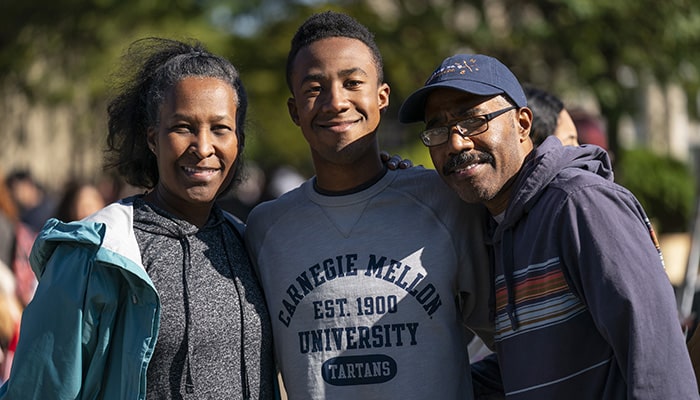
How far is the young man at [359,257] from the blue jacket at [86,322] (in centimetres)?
57

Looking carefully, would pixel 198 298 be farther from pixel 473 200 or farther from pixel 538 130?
pixel 538 130

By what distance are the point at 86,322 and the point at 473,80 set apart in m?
1.55

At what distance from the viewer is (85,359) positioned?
2.98m

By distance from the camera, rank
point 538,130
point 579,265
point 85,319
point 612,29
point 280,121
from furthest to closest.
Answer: point 280,121, point 612,29, point 538,130, point 85,319, point 579,265

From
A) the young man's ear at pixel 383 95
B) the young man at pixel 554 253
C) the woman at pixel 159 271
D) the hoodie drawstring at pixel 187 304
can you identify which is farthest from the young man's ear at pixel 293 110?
the hoodie drawstring at pixel 187 304

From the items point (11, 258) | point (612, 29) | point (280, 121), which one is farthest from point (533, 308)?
point (280, 121)

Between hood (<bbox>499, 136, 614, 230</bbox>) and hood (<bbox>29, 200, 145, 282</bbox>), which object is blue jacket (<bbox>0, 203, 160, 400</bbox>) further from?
hood (<bbox>499, 136, 614, 230</bbox>)

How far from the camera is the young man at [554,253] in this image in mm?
2613

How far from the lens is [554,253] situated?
282 centimetres

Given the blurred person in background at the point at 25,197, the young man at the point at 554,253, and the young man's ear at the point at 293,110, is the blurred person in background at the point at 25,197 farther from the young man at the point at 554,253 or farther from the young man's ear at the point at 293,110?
the young man at the point at 554,253

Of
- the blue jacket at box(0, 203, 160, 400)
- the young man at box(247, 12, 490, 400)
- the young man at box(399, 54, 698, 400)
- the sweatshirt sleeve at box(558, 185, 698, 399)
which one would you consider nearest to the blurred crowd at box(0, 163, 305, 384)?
the young man at box(247, 12, 490, 400)

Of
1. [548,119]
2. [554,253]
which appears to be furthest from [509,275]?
[548,119]

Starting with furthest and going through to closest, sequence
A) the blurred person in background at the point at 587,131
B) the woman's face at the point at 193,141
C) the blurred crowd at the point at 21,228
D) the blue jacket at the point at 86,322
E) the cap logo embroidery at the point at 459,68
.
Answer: the blurred crowd at the point at 21,228, the blurred person in background at the point at 587,131, the woman's face at the point at 193,141, the cap logo embroidery at the point at 459,68, the blue jacket at the point at 86,322

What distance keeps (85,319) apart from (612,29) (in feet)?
28.6
